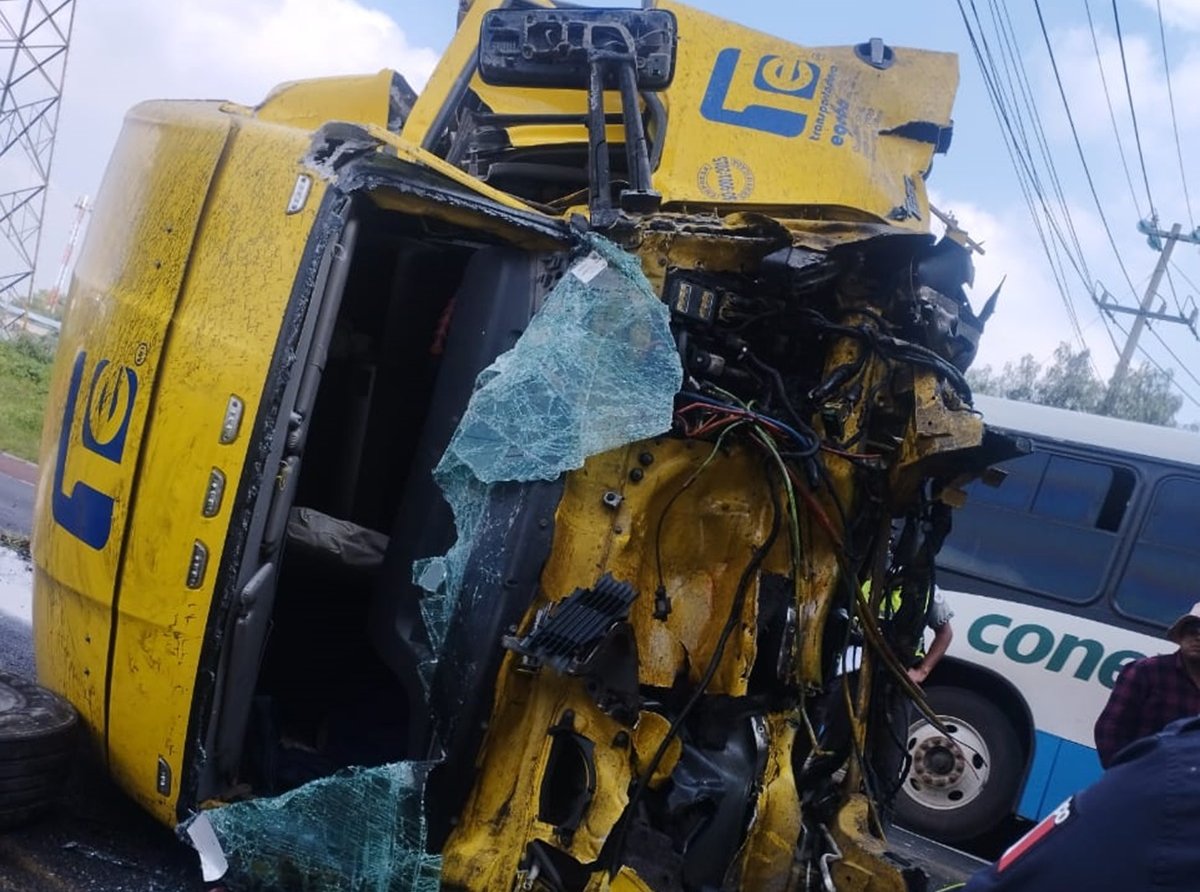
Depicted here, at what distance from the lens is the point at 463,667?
2.43m

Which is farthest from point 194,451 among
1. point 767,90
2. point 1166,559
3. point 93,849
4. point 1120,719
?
point 1166,559

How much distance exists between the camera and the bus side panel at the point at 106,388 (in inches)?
101

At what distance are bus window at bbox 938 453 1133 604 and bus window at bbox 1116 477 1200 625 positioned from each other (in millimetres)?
139

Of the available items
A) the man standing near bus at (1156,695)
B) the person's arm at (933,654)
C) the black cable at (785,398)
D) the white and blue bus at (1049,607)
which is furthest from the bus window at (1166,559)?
the black cable at (785,398)

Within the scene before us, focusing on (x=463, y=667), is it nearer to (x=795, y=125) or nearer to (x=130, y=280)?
(x=130, y=280)

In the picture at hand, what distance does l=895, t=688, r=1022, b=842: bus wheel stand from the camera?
5.32 m

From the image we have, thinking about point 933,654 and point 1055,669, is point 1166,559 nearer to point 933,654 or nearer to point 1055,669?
point 1055,669

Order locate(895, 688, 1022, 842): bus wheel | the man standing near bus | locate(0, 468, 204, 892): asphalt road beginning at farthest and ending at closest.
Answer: locate(895, 688, 1022, 842): bus wheel, the man standing near bus, locate(0, 468, 204, 892): asphalt road

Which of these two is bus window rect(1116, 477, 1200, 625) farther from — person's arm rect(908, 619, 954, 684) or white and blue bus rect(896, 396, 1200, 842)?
person's arm rect(908, 619, 954, 684)

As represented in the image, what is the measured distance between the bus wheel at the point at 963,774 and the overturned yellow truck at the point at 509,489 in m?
2.33

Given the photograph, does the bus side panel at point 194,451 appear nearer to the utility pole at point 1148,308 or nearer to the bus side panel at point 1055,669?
the bus side panel at point 1055,669

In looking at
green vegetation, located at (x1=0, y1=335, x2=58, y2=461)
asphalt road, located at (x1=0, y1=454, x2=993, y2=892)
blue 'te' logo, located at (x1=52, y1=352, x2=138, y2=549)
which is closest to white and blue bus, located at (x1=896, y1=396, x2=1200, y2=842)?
asphalt road, located at (x1=0, y1=454, x2=993, y2=892)

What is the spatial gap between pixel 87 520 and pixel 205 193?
0.87 metres

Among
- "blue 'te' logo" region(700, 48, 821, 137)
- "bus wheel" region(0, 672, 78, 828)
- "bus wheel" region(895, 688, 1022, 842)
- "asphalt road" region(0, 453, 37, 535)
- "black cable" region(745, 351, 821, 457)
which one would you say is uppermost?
"blue 'te' logo" region(700, 48, 821, 137)
